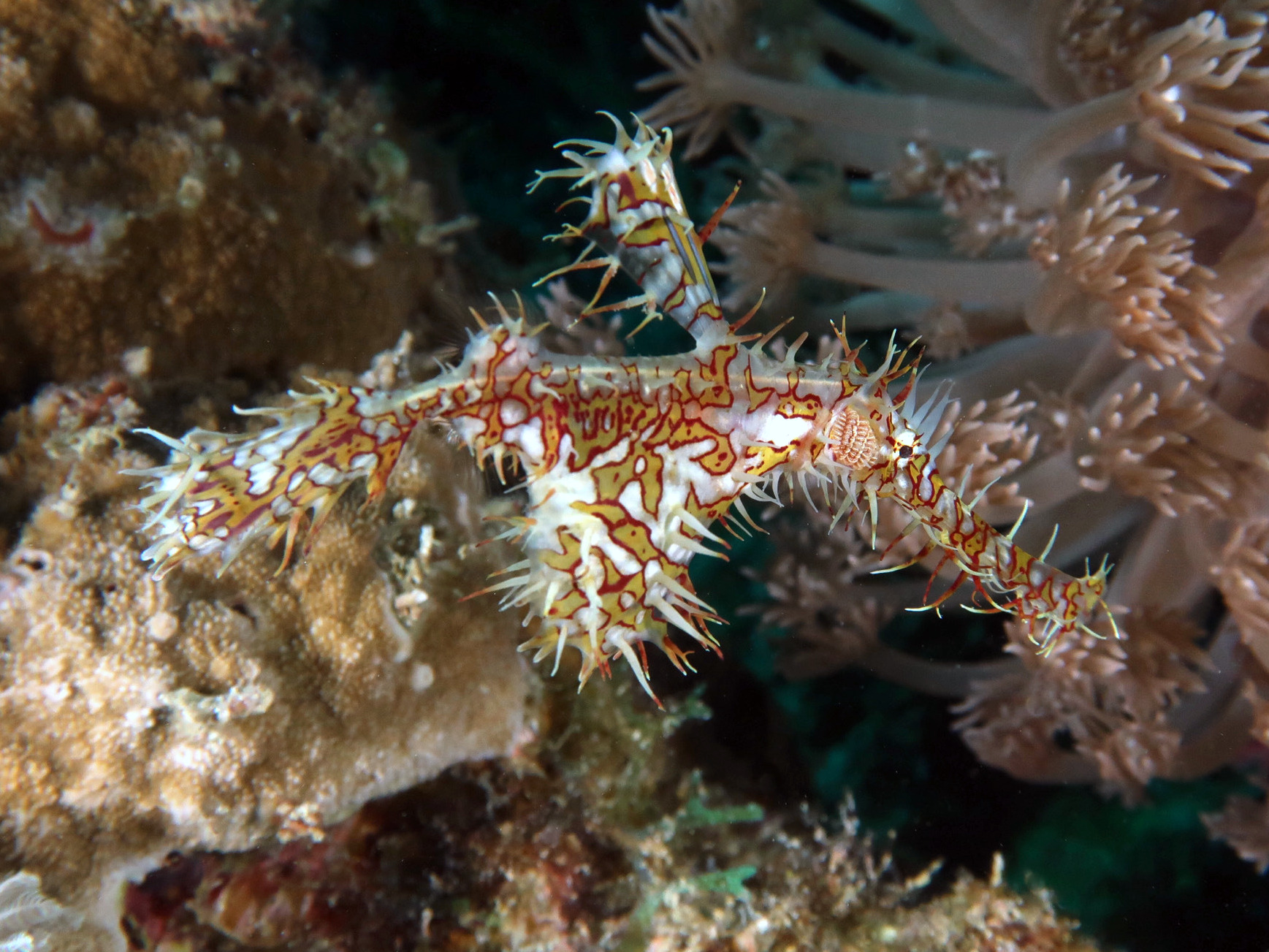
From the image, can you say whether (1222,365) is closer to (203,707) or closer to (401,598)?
(401,598)

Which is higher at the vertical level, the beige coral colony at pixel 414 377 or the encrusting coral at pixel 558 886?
the beige coral colony at pixel 414 377

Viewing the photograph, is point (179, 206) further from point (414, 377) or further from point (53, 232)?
point (414, 377)

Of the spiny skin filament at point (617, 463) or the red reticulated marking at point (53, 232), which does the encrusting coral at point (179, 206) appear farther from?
the spiny skin filament at point (617, 463)

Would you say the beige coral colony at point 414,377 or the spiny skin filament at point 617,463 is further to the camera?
the beige coral colony at point 414,377

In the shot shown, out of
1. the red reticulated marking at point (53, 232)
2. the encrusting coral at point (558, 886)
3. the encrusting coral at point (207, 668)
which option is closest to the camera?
the encrusting coral at point (207, 668)

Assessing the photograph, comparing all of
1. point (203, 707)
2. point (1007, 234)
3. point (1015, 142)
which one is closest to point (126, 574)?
point (203, 707)

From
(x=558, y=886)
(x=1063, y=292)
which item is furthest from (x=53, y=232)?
(x=1063, y=292)

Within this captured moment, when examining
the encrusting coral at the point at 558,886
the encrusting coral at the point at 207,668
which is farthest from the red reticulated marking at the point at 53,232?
the encrusting coral at the point at 558,886
